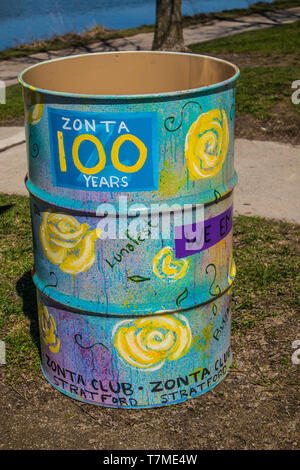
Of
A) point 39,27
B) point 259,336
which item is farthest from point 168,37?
point 39,27

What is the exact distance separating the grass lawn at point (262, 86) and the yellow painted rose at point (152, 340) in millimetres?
5125

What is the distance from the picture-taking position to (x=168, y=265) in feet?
10.0

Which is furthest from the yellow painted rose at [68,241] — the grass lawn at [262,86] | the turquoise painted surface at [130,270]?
the grass lawn at [262,86]

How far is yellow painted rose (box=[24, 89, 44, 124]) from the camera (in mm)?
2898

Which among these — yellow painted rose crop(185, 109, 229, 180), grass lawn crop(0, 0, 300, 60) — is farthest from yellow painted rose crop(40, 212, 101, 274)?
grass lawn crop(0, 0, 300, 60)

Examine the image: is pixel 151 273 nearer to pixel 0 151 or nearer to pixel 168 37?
pixel 0 151

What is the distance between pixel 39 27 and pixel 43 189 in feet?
77.4

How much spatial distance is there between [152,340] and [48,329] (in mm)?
633

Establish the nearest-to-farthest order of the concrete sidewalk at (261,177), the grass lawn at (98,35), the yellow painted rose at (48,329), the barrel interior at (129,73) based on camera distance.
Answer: the yellow painted rose at (48,329), the barrel interior at (129,73), the concrete sidewalk at (261,177), the grass lawn at (98,35)

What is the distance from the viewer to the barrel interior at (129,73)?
143 inches

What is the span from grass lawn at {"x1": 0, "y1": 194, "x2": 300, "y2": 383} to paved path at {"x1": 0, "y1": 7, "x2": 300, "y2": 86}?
260 inches

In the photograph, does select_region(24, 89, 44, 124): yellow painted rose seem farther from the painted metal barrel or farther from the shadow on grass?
the shadow on grass

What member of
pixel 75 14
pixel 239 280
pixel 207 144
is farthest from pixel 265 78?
pixel 75 14

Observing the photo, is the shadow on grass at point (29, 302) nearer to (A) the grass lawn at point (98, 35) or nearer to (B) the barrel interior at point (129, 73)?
(B) the barrel interior at point (129, 73)
